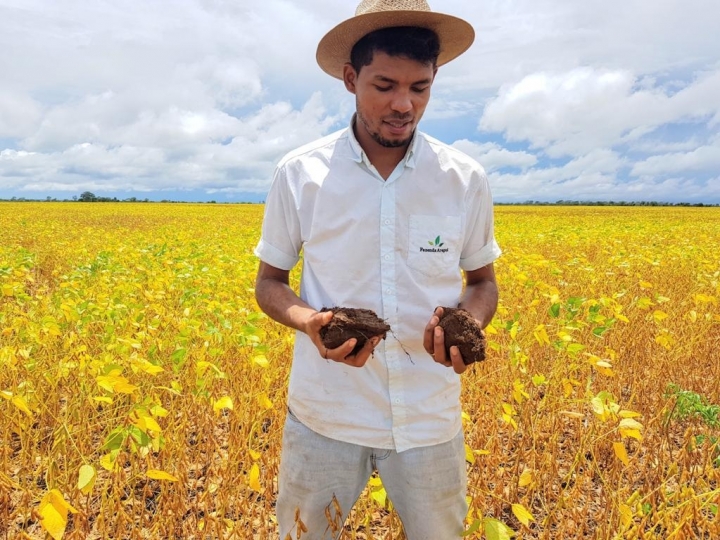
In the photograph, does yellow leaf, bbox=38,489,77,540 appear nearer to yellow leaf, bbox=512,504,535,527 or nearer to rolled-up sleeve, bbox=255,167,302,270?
rolled-up sleeve, bbox=255,167,302,270

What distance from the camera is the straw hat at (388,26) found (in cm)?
136

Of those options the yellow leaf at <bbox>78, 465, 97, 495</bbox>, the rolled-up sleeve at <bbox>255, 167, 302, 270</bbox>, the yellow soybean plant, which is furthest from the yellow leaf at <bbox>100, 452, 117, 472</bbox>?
the rolled-up sleeve at <bbox>255, 167, 302, 270</bbox>

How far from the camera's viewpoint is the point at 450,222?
1.44m

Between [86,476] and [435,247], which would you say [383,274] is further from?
[86,476]

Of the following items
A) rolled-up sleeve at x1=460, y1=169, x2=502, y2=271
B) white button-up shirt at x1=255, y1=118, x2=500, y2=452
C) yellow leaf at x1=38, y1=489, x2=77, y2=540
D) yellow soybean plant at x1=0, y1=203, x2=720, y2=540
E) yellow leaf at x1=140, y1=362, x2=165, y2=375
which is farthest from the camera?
yellow soybean plant at x1=0, y1=203, x2=720, y2=540

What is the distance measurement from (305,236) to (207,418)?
5.45 feet

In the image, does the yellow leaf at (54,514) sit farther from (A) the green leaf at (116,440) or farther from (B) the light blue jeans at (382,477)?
(B) the light blue jeans at (382,477)

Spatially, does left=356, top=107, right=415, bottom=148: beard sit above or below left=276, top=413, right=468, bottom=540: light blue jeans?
above

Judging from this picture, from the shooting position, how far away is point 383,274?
1.39m

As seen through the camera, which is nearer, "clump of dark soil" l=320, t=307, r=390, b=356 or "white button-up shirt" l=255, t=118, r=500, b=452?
"clump of dark soil" l=320, t=307, r=390, b=356

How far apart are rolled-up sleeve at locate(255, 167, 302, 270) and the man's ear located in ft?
1.03

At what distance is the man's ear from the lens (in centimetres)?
149

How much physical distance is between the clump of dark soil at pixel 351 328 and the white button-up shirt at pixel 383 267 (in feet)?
0.42

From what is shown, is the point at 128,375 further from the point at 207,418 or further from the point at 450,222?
the point at 450,222
